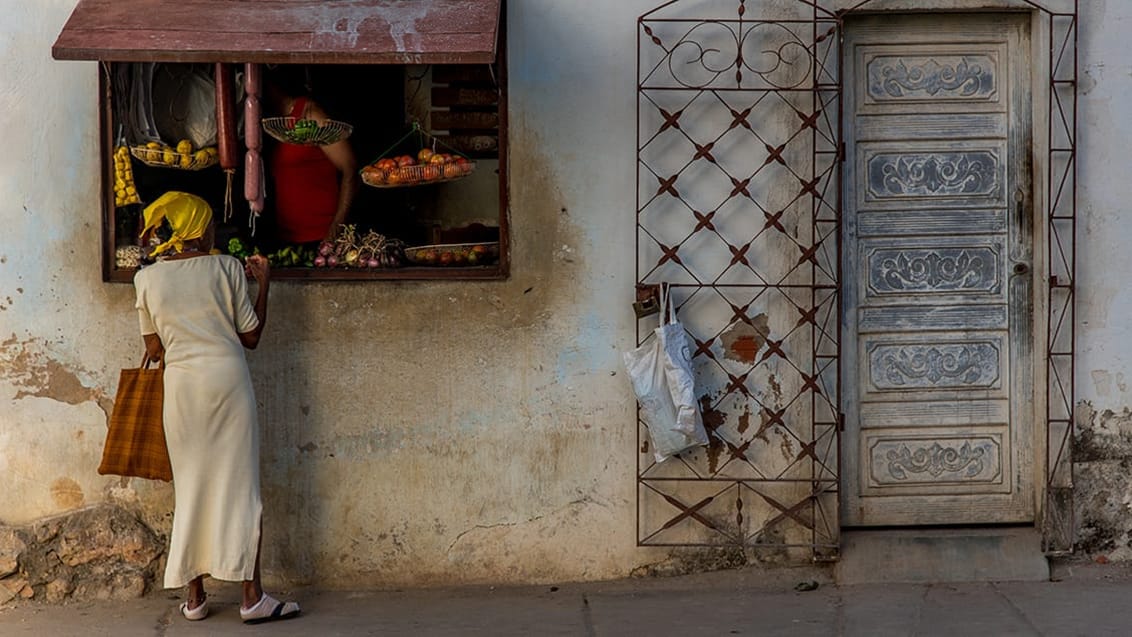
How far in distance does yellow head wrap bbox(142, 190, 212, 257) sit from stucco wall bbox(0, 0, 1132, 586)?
53cm

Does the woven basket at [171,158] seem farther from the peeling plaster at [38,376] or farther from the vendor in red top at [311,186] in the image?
the peeling plaster at [38,376]

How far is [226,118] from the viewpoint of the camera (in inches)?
223

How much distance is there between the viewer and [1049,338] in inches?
239

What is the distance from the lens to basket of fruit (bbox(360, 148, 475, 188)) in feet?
19.4

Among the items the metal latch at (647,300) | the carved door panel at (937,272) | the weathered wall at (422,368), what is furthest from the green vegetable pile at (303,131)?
the carved door panel at (937,272)

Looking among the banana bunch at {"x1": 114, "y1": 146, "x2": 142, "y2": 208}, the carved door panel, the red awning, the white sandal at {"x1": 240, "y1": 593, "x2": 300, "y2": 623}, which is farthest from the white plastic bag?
the banana bunch at {"x1": 114, "y1": 146, "x2": 142, "y2": 208}

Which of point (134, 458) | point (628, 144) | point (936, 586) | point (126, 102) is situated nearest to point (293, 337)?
point (134, 458)

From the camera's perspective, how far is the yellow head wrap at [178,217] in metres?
5.50

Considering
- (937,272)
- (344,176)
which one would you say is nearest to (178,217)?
(344,176)

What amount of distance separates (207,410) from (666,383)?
75.0 inches

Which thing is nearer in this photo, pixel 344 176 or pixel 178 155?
pixel 178 155

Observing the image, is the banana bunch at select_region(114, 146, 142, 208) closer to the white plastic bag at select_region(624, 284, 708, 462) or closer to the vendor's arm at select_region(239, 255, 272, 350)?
the vendor's arm at select_region(239, 255, 272, 350)

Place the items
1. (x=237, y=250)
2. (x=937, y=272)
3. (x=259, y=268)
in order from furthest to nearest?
(x=937, y=272) < (x=237, y=250) < (x=259, y=268)

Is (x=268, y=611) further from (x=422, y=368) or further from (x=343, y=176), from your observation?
(x=343, y=176)
